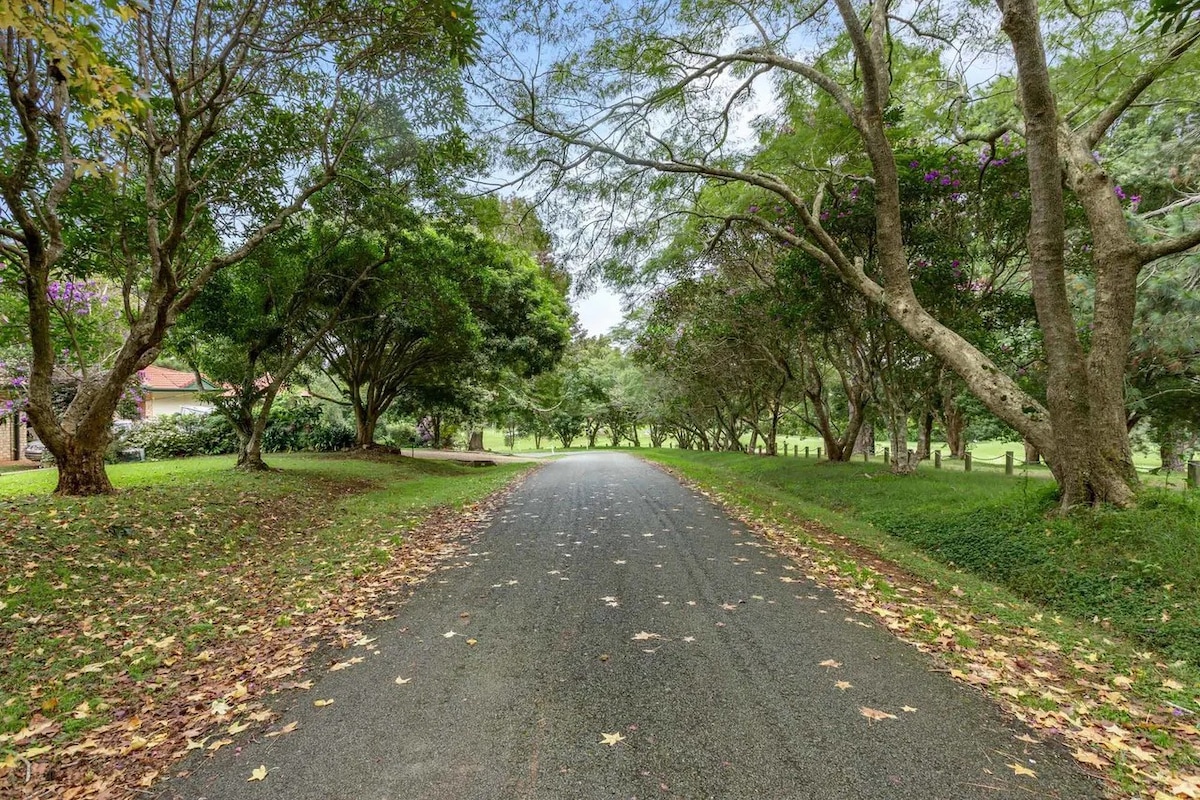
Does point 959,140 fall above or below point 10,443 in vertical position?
above

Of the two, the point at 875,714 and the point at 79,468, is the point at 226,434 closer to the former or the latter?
the point at 79,468

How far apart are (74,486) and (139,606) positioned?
4.60 meters

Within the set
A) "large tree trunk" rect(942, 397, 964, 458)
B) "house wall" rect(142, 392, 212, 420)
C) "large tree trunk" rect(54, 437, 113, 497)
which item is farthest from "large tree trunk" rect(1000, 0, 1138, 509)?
"house wall" rect(142, 392, 212, 420)

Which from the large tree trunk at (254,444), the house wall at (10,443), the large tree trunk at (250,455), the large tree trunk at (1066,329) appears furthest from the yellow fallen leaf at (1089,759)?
the house wall at (10,443)

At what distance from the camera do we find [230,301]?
1266 cm

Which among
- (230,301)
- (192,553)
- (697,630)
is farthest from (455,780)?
(230,301)

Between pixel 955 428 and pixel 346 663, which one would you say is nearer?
pixel 346 663

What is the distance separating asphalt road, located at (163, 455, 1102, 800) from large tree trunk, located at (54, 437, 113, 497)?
21.6ft

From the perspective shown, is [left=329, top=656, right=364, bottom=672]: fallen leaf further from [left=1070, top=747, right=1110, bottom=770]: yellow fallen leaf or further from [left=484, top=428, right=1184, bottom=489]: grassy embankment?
[left=484, top=428, right=1184, bottom=489]: grassy embankment

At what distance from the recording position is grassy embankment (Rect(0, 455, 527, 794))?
3.45 m

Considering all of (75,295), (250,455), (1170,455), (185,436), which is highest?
(75,295)

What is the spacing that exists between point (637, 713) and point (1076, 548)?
5639mm

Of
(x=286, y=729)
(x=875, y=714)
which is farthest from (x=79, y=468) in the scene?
(x=875, y=714)

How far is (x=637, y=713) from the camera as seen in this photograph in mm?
3316
